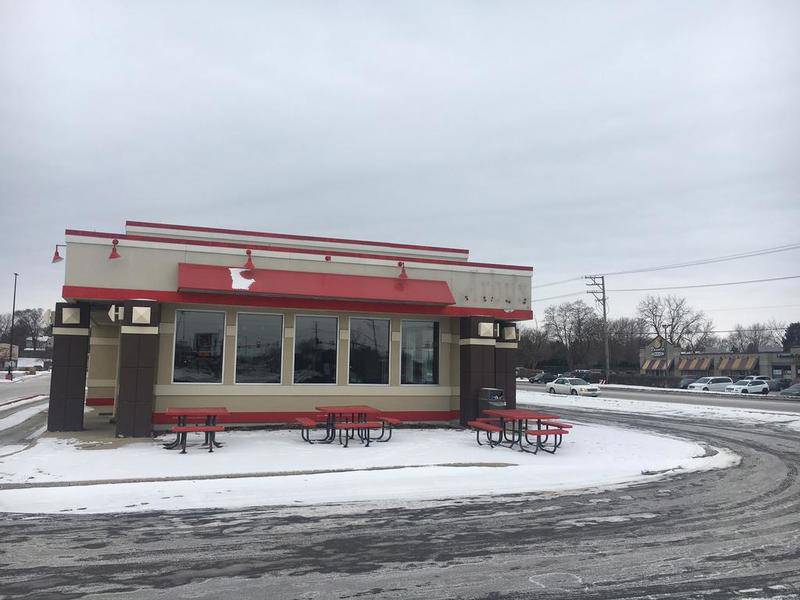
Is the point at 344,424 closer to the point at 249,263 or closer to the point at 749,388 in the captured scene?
the point at 249,263

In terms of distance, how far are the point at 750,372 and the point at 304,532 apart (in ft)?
294

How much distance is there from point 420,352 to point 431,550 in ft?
38.8

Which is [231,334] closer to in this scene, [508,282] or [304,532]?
[508,282]

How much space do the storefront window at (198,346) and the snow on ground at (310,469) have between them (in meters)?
1.75

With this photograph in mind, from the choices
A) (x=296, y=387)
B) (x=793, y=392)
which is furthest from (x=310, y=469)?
(x=793, y=392)

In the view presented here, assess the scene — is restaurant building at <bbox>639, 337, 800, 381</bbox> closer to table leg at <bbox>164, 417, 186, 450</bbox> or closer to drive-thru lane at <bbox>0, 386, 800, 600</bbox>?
table leg at <bbox>164, 417, 186, 450</bbox>

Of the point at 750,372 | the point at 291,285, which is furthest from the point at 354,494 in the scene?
the point at 750,372

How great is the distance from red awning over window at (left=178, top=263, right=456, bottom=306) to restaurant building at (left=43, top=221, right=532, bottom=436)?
0.04 metres

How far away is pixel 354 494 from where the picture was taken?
955cm

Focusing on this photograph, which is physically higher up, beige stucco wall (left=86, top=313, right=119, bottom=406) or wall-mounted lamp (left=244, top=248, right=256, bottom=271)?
wall-mounted lamp (left=244, top=248, right=256, bottom=271)

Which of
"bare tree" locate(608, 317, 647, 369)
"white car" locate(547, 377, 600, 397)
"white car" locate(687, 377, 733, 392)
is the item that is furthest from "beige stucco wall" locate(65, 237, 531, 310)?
"bare tree" locate(608, 317, 647, 369)

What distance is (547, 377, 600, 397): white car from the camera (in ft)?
150

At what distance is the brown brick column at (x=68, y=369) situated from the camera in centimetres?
1597

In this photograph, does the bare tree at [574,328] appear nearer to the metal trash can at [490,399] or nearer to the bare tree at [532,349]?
the bare tree at [532,349]
